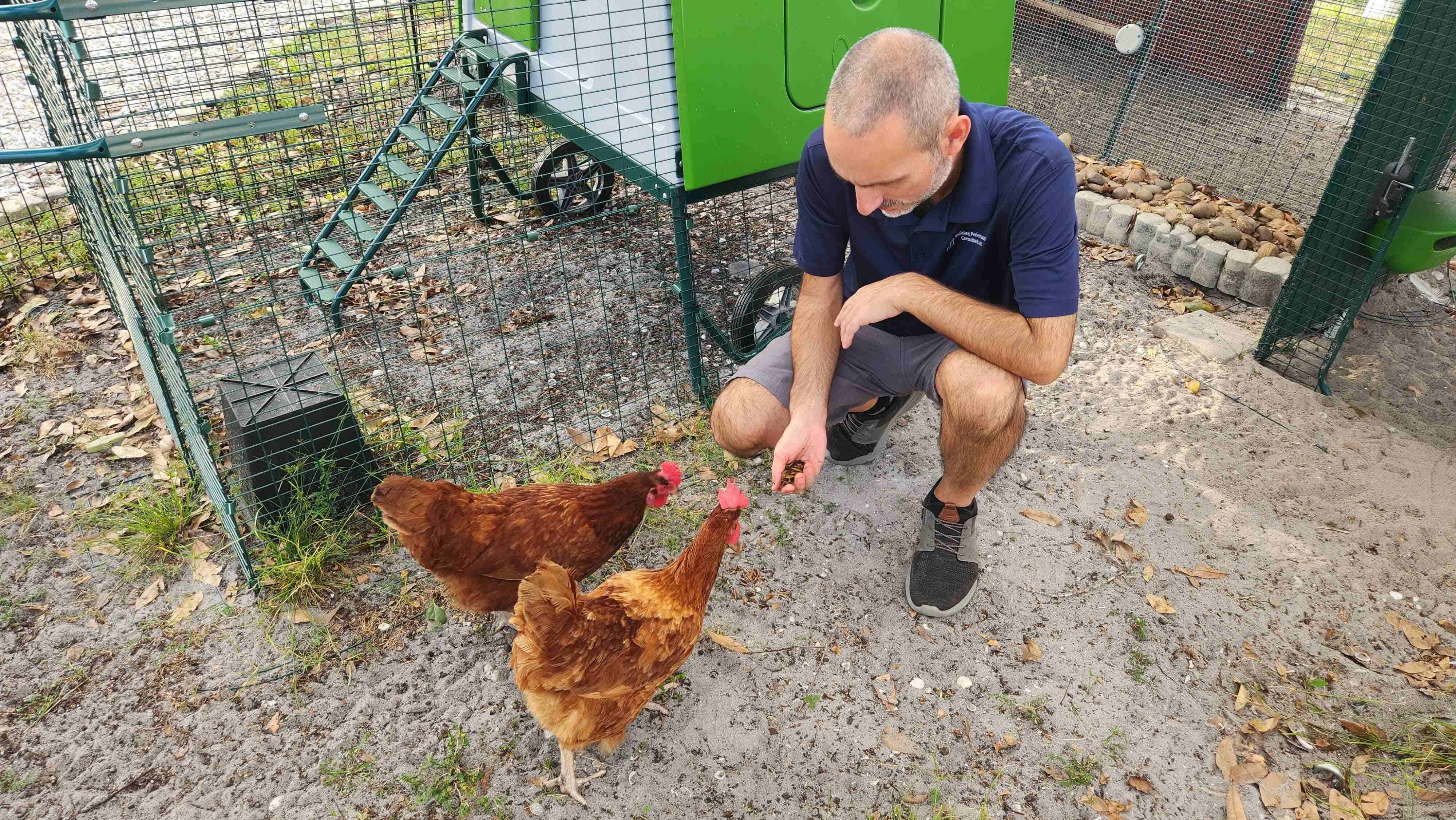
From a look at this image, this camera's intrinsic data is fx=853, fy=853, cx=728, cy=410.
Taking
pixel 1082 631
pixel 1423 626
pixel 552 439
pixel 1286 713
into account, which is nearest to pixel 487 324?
pixel 552 439

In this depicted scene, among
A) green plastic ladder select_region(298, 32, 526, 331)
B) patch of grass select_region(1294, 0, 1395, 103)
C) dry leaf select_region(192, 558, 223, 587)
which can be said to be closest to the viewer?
dry leaf select_region(192, 558, 223, 587)

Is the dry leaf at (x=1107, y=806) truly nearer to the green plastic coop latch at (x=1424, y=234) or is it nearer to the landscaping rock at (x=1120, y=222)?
the green plastic coop latch at (x=1424, y=234)

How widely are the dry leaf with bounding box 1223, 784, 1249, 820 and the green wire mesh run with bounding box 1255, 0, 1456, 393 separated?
95.2 inches

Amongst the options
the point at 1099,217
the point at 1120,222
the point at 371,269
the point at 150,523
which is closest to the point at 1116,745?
the point at 150,523

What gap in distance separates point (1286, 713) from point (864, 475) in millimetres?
1655

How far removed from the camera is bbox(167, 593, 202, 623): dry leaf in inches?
118

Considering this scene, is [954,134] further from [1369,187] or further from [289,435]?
[1369,187]

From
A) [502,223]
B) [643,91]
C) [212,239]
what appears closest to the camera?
[643,91]

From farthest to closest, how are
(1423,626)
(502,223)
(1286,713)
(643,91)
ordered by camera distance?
(502,223)
(643,91)
(1423,626)
(1286,713)

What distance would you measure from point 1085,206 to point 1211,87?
6.61ft

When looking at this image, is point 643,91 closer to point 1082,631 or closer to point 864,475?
point 864,475

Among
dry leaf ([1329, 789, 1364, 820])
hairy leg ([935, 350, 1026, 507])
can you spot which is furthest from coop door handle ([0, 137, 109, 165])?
dry leaf ([1329, 789, 1364, 820])

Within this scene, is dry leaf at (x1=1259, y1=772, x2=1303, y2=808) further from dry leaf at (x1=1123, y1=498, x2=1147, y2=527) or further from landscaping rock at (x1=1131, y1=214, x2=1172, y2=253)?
landscaping rock at (x1=1131, y1=214, x2=1172, y2=253)

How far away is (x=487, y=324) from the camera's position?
4.61m
